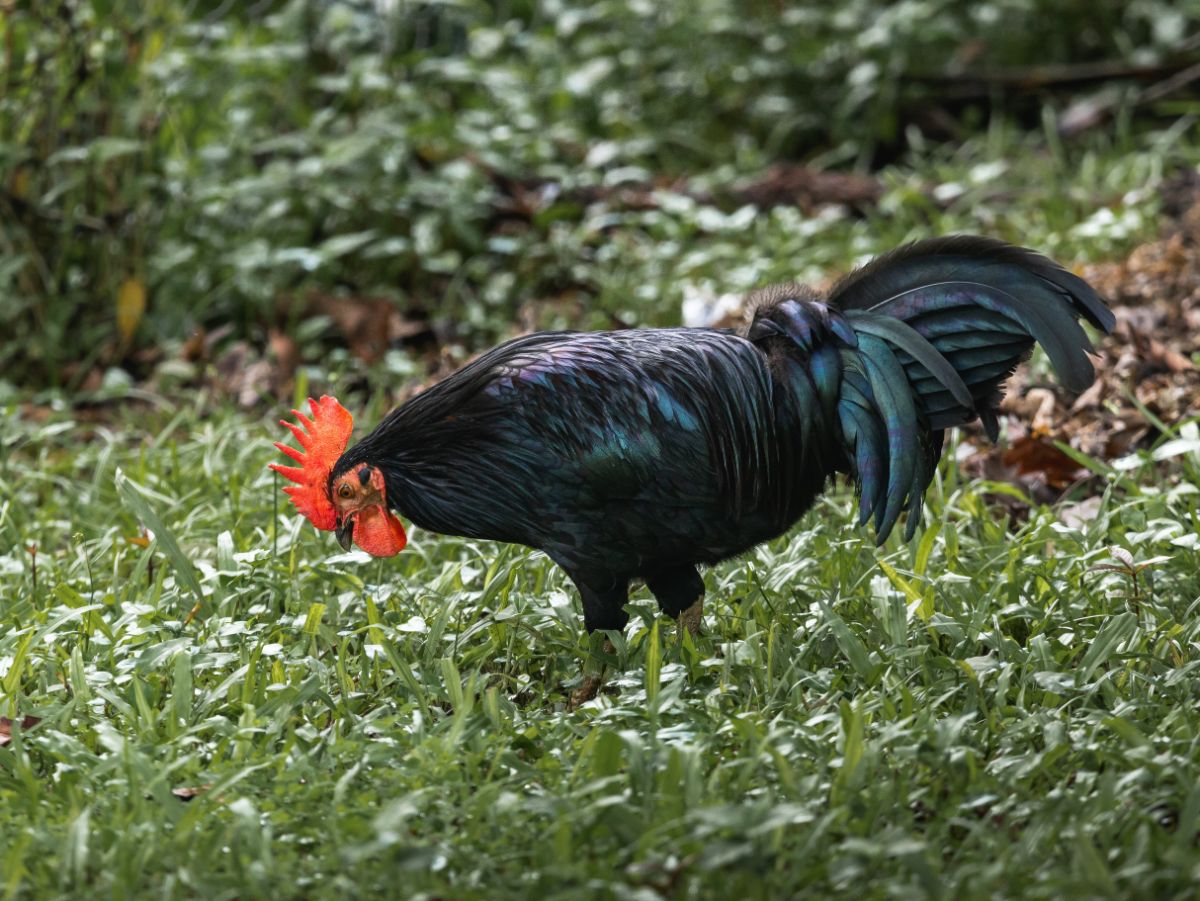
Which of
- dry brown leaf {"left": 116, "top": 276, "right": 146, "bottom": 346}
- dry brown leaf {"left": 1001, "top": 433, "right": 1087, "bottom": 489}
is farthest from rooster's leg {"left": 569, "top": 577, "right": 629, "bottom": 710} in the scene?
dry brown leaf {"left": 116, "top": 276, "right": 146, "bottom": 346}

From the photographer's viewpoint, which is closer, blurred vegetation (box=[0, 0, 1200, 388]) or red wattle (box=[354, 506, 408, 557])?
red wattle (box=[354, 506, 408, 557])

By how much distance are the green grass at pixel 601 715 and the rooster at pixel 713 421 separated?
29 cm

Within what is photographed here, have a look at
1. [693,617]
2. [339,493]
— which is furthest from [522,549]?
[339,493]

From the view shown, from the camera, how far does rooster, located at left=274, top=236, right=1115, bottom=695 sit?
331 cm

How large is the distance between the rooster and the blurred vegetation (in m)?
2.82

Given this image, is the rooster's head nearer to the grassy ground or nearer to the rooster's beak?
the rooster's beak

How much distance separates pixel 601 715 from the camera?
317 centimetres

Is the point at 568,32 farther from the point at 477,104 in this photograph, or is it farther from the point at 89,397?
the point at 89,397

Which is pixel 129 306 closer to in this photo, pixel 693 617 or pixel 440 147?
pixel 440 147

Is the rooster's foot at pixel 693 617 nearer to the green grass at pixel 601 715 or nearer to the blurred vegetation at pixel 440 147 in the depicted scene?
the green grass at pixel 601 715

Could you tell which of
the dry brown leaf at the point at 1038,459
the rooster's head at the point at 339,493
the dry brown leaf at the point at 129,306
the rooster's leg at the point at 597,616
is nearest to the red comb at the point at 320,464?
the rooster's head at the point at 339,493

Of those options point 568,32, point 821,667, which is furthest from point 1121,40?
point 821,667

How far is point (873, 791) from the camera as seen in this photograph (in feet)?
9.25

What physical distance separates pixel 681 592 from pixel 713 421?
46 cm
